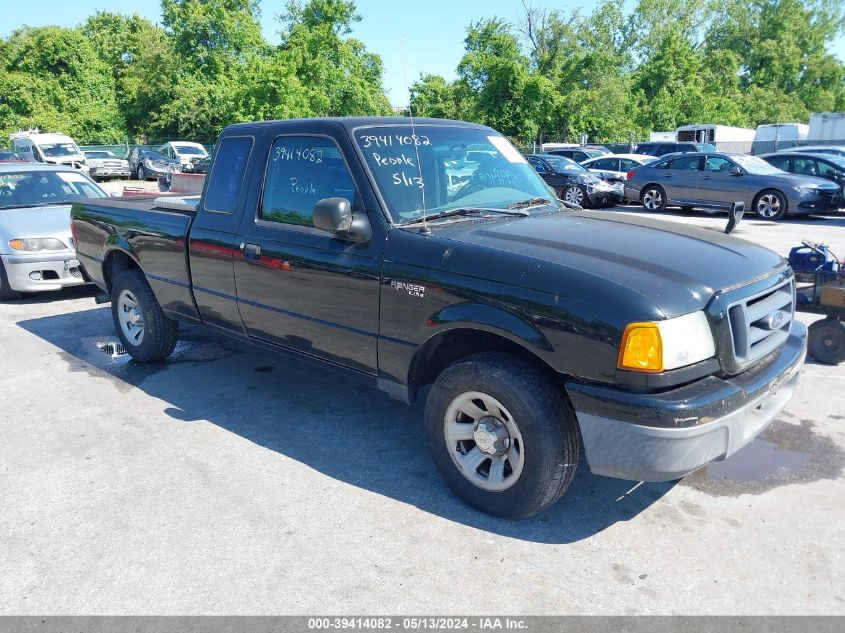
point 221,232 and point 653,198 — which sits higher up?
point 221,232

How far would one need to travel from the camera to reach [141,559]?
10.2ft

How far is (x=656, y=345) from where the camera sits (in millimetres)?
2750

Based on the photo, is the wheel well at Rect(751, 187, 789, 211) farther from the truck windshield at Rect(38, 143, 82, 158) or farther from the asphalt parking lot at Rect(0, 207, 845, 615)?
the truck windshield at Rect(38, 143, 82, 158)

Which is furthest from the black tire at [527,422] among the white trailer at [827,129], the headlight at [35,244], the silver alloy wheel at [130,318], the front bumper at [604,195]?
the white trailer at [827,129]

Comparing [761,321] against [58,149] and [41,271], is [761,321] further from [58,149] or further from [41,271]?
[58,149]

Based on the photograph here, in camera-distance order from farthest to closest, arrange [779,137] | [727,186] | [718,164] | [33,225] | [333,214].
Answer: [779,137], [718,164], [727,186], [33,225], [333,214]

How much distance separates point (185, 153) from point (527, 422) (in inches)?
1198

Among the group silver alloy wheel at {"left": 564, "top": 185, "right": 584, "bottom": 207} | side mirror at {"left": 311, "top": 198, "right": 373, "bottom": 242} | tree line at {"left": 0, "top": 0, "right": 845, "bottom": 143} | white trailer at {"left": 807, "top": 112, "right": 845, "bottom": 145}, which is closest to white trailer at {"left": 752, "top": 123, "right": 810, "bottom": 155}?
white trailer at {"left": 807, "top": 112, "right": 845, "bottom": 145}

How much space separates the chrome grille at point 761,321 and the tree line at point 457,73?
2272 centimetres

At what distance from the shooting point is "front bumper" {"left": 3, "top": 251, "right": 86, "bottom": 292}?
7.75 meters

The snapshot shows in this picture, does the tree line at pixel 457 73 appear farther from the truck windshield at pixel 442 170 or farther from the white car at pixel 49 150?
the truck windshield at pixel 442 170

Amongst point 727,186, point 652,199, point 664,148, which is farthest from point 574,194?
point 664,148

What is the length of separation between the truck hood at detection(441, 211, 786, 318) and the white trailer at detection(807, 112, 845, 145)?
3340cm
